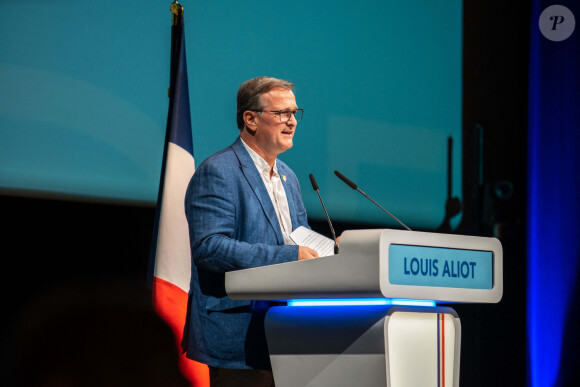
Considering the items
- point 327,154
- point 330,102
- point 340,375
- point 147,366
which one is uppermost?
point 330,102

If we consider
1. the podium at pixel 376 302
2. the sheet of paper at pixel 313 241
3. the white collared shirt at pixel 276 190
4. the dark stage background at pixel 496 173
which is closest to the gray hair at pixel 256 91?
the white collared shirt at pixel 276 190

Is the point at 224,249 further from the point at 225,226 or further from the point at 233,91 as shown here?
the point at 233,91

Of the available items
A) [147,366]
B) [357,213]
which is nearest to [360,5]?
[357,213]

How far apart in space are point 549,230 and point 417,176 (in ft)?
2.83

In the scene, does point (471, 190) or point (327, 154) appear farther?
point (471, 190)

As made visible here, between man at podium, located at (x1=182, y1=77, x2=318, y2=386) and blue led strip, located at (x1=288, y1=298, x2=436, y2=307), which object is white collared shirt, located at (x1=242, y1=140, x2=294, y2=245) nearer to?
man at podium, located at (x1=182, y1=77, x2=318, y2=386)

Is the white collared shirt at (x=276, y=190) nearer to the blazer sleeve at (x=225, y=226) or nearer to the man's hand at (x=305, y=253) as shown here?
the blazer sleeve at (x=225, y=226)

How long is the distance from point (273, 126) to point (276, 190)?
0.21m

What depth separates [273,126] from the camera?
221 centimetres

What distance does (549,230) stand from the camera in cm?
388

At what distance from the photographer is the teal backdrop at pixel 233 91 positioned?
8.57 feet

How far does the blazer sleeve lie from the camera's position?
185 cm

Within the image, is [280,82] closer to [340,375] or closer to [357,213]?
[340,375]

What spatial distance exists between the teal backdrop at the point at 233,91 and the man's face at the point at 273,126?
77 centimetres
